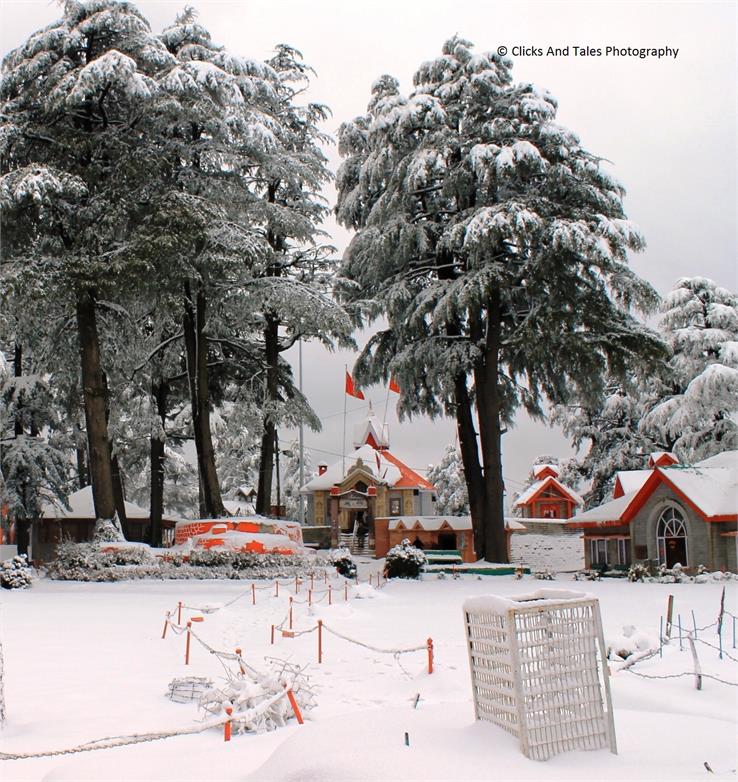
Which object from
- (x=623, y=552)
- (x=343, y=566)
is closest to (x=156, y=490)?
(x=343, y=566)

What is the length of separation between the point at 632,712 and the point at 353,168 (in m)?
29.2

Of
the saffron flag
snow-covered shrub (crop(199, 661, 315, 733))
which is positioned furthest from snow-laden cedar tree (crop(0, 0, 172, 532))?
snow-covered shrub (crop(199, 661, 315, 733))

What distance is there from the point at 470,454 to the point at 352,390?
27.5ft

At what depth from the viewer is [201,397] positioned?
27797 millimetres

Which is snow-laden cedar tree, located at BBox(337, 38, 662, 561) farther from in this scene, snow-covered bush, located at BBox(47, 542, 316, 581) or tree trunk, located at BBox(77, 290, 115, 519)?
tree trunk, located at BBox(77, 290, 115, 519)

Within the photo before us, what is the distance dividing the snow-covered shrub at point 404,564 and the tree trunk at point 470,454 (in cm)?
492

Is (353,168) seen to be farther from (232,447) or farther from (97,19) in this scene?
(232,447)

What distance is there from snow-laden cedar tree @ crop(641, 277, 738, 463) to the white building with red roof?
4.57 metres

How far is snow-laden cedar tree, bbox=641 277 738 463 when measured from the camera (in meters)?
31.8

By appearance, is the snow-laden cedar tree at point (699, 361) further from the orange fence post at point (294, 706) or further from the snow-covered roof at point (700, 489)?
the orange fence post at point (294, 706)

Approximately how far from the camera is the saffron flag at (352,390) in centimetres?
3370

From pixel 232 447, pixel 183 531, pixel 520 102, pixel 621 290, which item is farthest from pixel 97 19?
pixel 232 447

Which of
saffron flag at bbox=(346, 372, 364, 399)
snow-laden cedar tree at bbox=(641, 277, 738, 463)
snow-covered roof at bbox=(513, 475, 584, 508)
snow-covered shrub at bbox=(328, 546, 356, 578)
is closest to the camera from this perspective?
snow-covered shrub at bbox=(328, 546, 356, 578)

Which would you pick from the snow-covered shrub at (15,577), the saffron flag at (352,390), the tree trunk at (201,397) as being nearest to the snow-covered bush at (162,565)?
the snow-covered shrub at (15,577)
